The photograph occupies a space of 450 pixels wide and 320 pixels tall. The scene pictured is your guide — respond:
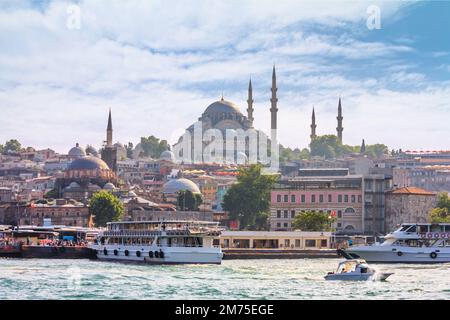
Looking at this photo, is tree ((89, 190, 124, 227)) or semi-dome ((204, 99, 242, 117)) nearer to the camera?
tree ((89, 190, 124, 227))

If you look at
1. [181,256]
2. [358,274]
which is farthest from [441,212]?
[358,274]

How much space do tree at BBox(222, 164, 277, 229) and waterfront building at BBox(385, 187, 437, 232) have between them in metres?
7.41

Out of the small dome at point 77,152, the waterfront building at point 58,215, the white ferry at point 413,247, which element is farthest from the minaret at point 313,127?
the white ferry at point 413,247

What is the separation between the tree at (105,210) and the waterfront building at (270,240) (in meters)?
10.8

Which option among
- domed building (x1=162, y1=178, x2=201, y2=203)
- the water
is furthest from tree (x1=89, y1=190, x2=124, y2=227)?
the water

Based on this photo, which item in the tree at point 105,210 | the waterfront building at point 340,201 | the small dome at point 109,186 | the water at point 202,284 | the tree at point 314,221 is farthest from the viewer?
the small dome at point 109,186

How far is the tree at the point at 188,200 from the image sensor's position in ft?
180

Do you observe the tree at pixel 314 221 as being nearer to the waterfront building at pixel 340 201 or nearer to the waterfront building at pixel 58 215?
the waterfront building at pixel 340 201

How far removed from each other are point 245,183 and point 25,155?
44431mm

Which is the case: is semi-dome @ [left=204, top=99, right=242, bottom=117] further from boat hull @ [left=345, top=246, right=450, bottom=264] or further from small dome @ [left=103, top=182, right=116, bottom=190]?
boat hull @ [left=345, top=246, right=450, bottom=264]

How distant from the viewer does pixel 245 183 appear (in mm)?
49250

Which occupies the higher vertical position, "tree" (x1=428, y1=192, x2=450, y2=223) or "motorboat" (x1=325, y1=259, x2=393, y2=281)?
"tree" (x1=428, y1=192, x2=450, y2=223)

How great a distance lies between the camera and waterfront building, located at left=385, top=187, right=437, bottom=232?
134 ft
